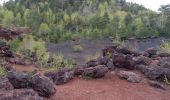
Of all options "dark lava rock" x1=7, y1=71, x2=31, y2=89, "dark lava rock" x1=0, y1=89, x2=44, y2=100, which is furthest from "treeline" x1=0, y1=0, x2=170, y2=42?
"dark lava rock" x1=0, y1=89, x2=44, y2=100

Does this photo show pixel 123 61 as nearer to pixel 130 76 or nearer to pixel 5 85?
pixel 130 76

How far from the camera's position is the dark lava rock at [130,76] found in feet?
33.2

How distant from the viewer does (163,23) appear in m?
51.8

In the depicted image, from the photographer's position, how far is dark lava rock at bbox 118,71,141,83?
33.2 ft

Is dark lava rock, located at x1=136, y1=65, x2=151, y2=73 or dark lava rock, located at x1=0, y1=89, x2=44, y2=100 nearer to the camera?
dark lava rock, located at x1=0, y1=89, x2=44, y2=100

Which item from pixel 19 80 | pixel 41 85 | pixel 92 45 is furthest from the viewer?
pixel 92 45

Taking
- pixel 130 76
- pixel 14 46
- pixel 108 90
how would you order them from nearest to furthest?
pixel 108 90 → pixel 130 76 → pixel 14 46

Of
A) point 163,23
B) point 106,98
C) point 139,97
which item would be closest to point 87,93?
point 106,98

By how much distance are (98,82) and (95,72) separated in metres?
0.33

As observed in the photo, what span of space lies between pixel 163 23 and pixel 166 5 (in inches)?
431

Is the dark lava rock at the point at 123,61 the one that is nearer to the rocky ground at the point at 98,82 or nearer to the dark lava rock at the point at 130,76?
the rocky ground at the point at 98,82

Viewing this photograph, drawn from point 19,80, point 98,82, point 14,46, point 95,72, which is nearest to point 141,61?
point 95,72

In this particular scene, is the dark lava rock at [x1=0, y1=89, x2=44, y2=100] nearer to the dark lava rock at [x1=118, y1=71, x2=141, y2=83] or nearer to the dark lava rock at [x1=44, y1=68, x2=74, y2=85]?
the dark lava rock at [x1=44, y1=68, x2=74, y2=85]

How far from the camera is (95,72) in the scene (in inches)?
393
